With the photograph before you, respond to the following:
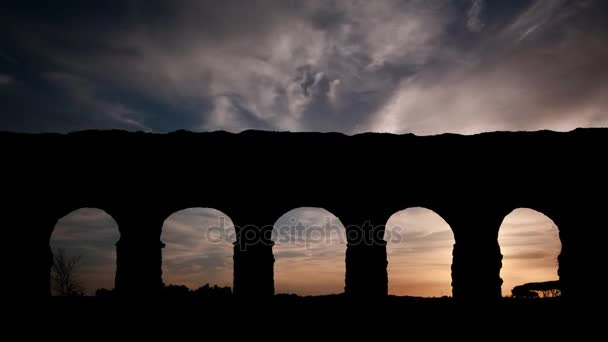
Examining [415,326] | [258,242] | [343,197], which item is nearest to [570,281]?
[415,326]

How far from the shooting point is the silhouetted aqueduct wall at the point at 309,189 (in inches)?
464

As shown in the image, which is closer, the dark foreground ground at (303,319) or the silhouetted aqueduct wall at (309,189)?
the dark foreground ground at (303,319)

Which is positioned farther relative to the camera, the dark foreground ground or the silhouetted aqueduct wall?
the silhouetted aqueduct wall

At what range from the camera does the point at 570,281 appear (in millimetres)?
12391

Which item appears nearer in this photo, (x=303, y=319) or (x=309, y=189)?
(x=303, y=319)

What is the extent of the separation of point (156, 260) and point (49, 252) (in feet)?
9.12

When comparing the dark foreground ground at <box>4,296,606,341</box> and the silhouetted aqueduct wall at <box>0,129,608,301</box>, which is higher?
the silhouetted aqueduct wall at <box>0,129,608,301</box>

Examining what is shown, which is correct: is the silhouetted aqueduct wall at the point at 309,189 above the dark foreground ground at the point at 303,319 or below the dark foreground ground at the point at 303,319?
above

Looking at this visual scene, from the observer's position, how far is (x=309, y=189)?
40.6 feet

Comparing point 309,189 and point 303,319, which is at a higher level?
point 309,189

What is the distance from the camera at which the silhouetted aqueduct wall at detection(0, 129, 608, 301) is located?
1177 centimetres

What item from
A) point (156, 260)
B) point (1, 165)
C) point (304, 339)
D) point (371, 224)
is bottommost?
point (304, 339)

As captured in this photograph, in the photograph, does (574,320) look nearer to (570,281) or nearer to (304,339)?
(570,281)

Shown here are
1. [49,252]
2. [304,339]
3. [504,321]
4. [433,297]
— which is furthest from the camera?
[433,297]
